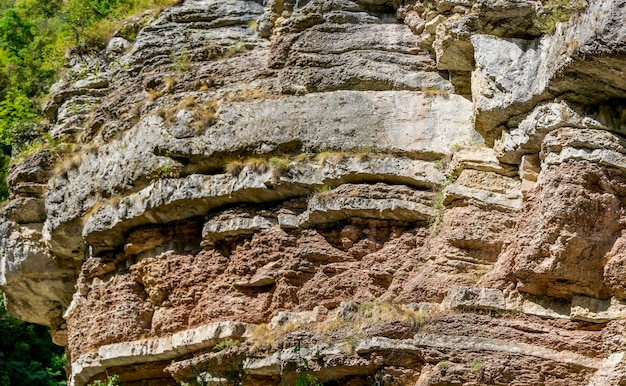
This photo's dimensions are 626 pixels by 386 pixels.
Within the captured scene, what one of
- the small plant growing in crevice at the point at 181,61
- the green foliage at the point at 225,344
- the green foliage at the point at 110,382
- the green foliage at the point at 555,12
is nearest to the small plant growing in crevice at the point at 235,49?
the small plant growing in crevice at the point at 181,61

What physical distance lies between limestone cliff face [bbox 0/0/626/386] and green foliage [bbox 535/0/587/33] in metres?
0.11

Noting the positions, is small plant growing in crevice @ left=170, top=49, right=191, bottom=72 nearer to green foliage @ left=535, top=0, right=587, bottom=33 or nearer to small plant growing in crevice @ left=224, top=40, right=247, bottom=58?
small plant growing in crevice @ left=224, top=40, right=247, bottom=58

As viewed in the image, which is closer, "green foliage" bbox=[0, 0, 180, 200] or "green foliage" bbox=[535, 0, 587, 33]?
"green foliage" bbox=[535, 0, 587, 33]

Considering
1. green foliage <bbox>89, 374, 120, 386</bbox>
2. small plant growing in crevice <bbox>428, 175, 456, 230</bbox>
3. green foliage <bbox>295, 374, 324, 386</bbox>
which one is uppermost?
small plant growing in crevice <bbox>428, 175, 456, 230</bbox>

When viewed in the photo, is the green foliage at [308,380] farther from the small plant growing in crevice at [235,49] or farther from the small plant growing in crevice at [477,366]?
the small plant growing in crevice at [235,49]

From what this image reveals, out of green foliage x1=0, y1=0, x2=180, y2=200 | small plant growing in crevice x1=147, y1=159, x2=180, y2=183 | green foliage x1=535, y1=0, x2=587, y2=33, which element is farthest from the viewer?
green foliage x1=0, y1=0, x2=180, y2=200

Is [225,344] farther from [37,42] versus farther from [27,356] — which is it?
Answer: [37,42]

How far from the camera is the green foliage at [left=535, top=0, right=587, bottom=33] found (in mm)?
15221

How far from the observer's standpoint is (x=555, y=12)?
621 inches

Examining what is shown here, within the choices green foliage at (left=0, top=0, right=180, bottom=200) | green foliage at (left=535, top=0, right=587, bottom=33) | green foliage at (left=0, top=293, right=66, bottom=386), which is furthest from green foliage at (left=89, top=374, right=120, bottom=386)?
green foliage at (left=0, top=293, right=66, bottom=386)

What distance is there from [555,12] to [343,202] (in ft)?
13.4

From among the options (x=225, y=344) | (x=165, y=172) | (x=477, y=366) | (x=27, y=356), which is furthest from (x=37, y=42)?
(x=477, y=366)

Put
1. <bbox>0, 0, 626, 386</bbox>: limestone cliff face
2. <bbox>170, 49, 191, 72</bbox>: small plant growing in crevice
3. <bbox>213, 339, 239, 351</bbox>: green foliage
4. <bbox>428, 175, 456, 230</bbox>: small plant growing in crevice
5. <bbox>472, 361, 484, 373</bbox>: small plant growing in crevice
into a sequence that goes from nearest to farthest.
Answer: <bbox>472, 361, 484, 373</bbox>: small plant growing in crevice, <bbox>0, 0, 626, 386</bbox>: limestone cliff face, <bbox>428, 175, 456, 230</bbox>: small plant growing in crevice, <bbox>213, 339, 239, 351</bbox>: green foliage, <bbox>170, 49, 191, 72</bbox>: small plant growing in crevice

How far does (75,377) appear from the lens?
20.1m
